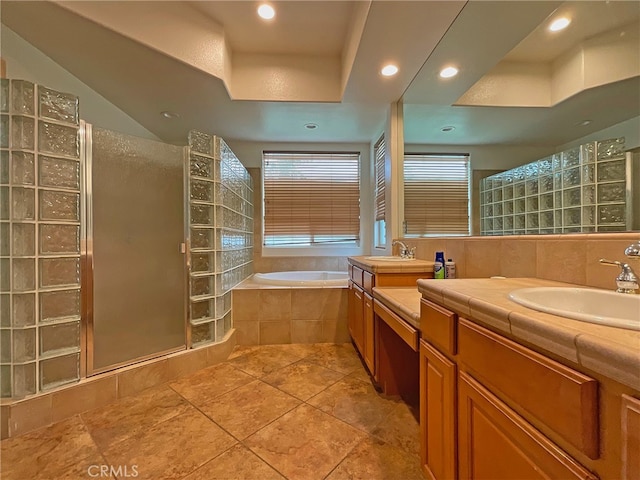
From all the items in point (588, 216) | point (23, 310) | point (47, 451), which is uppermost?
point (588, 216)

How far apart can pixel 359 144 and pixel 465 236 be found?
7.51 ft

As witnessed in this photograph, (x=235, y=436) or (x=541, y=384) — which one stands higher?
(x=541, y=384)

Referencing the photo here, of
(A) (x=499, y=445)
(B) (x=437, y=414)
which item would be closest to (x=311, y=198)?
(B) (x=437, y=414)

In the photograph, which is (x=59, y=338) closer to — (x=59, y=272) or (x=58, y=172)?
(x=59, y=272)

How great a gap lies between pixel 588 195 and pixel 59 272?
258 centimetres

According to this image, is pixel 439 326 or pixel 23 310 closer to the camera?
pixel 439 326

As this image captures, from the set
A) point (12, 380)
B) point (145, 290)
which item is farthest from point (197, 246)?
point (12, 380)

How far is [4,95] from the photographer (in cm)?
139

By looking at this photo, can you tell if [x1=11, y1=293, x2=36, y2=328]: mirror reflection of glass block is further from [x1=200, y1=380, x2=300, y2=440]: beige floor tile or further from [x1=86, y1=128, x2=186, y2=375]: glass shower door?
[x1=200, y1=380, x2=300, y2=440]: beige floor tile

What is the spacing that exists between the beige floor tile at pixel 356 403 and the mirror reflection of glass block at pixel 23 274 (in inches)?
66.7

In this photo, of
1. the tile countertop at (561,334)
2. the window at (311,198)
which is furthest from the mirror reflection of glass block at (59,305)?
→ the window at (311,198)

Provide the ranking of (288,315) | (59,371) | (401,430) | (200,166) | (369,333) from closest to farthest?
(401,430) → (59,371) → (369,333) → (200,166) → (288,315)

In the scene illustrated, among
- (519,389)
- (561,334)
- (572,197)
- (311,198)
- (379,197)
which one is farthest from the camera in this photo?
(311,198)

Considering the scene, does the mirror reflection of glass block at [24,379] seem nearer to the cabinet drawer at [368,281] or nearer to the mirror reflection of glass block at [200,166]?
the mirror reflection of glass block at [200,166]
